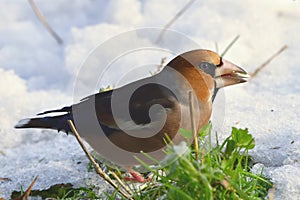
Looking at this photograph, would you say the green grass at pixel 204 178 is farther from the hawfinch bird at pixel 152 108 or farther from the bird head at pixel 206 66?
the bird head at pixel 206 66

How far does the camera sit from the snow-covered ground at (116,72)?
10.8ft

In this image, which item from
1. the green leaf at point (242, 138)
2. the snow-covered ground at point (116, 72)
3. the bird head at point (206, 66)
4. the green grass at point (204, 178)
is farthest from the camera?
the snow-covered ground at point (116, 72)

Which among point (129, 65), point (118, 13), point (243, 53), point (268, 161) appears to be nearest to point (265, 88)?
point (243, 53)

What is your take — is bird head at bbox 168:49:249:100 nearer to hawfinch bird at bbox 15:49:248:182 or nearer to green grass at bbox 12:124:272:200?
hawfinch bird at bbox 15:49:248:182

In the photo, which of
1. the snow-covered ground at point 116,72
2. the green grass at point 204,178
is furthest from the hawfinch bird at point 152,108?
the green grass at point 204,178

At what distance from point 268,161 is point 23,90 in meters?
2.70

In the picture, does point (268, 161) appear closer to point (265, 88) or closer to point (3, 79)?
point (265, 88)

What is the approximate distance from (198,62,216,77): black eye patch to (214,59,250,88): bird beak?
0.02m

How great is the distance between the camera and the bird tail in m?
3.40

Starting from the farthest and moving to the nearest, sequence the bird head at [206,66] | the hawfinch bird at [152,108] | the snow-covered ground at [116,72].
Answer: the snow-covered ground at [116,72], the bird head at [206,66], the hawfinch bird at [152,108]

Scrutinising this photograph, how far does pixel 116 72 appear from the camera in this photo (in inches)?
200

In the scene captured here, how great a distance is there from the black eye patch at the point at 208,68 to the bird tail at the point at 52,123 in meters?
0.91

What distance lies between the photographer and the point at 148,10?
20.0 ft

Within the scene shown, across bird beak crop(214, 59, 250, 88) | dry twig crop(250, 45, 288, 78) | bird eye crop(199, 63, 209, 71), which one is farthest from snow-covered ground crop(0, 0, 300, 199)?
bird eye crop(199, 63, 209, 71)
